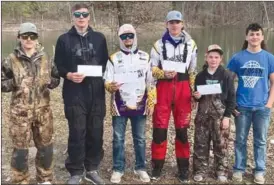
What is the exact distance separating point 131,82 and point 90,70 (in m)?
0.54

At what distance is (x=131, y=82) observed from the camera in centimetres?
480

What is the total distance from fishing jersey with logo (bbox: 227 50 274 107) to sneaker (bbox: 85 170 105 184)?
206 centimetres

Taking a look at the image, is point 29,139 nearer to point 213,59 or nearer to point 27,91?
point 27,91

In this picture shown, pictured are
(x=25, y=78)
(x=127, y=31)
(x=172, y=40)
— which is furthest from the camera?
(x=172, y=40)

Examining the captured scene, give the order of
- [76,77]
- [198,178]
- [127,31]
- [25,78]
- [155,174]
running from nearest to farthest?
1. [25,78]
2. [76,77]
3. [127,31]
4. [198,178]
5. [155,174]

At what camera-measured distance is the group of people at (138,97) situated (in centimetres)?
450

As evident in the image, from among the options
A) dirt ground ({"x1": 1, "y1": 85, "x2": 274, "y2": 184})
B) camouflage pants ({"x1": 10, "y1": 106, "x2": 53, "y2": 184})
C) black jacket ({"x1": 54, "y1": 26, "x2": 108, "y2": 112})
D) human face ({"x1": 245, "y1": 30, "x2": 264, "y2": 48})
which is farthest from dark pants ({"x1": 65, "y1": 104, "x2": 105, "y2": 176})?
human face ({"x1": 245, "y1": 30, "x2": 264, "y2": 48})

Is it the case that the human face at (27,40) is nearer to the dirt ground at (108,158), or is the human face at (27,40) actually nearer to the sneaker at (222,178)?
the dirt ground at (108,158)

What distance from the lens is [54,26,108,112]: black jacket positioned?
182 inches

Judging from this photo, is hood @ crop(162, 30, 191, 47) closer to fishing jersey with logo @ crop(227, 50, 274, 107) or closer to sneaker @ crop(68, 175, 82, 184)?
fishing jersey with logo @ crop(227, 50, 274, 107)

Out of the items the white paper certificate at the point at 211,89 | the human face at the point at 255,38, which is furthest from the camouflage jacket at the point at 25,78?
the human face at the point at 255,38

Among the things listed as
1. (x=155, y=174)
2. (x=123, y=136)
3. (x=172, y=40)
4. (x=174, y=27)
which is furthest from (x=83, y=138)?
(x=174, y=27)

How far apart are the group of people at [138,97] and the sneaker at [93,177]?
1 cm

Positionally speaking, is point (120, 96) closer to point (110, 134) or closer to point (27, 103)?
point (27, 103)
